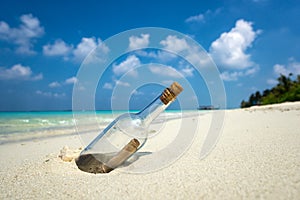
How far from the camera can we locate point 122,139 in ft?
8.25

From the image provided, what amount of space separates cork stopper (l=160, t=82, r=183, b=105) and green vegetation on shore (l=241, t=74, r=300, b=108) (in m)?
31.3

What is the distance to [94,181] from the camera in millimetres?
1989

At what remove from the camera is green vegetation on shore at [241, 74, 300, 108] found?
30305mm

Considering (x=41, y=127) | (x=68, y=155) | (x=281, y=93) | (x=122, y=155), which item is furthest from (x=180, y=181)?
(x=281, y=93)

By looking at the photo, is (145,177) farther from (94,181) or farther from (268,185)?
(268,185)

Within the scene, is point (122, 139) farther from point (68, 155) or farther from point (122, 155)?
point (68, 155)

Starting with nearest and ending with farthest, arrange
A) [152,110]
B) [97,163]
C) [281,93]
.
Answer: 1. [97,163]
2. [152,110]
3. [281,93]

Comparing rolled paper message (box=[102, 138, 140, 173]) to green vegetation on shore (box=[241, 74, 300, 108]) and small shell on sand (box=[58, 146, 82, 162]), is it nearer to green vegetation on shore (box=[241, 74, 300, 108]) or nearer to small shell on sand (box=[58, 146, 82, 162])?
small shell on sand (box=[58, 146, 82, 162])

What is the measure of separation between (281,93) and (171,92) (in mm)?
46114

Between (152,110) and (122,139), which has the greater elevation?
(152,110)

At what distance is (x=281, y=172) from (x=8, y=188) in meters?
2.21

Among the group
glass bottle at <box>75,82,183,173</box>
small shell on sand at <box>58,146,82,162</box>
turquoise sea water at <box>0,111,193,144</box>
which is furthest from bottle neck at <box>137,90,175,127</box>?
turquoise sea water at <box>0,111,193,144</box>

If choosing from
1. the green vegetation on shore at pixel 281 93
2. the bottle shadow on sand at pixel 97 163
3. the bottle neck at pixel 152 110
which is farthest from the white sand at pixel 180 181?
the green vegetation on shore at pixel 281 93

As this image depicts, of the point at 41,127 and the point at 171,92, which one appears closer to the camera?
the point at 171,92
